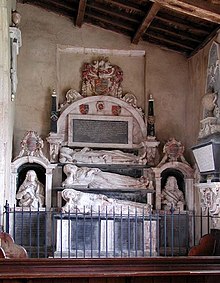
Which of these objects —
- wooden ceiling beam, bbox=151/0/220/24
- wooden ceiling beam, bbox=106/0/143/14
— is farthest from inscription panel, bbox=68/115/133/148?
wooden ceiling beam, bbox=151/0/220/24

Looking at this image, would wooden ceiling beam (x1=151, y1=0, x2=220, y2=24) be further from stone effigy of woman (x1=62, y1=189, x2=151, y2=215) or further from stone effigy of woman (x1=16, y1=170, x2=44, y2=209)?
stone effigy of woman (x1=16, y1=170, x2=44, y2=209)

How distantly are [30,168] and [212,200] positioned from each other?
9.86ft

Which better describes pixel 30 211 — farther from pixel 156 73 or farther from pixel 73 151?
pixel 156 73

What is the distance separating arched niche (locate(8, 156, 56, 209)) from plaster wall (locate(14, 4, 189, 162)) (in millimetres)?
429

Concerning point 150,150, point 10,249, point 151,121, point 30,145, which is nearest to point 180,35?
point 151,121

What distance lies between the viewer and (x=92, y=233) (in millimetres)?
7801

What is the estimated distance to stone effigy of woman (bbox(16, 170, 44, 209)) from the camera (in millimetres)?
8281

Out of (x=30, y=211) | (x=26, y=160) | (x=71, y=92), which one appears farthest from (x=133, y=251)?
(x=71, y=92)

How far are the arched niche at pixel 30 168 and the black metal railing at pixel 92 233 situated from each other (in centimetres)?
27

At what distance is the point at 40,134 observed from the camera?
8.89 metres

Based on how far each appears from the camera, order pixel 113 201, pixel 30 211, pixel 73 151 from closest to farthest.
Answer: pixel 30 211 → pixel 113 201 → pixel 73 151

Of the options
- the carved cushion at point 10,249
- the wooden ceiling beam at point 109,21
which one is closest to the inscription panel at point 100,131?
the wooden ceiling beam at point 109,21

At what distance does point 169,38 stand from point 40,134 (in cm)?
265

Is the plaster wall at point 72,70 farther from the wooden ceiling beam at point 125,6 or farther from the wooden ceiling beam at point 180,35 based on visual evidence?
the wooden ceiling beam at point 125,6
